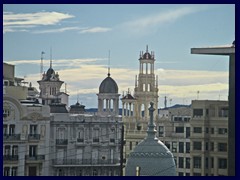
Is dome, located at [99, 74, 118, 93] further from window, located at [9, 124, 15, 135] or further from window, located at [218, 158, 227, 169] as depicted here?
window, located at [218, 158, 227, 169]

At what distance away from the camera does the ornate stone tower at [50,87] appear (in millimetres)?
4027

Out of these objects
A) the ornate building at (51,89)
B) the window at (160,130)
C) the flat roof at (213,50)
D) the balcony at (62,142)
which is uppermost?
the flat roof at (213,50)

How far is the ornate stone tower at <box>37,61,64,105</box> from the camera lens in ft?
13.2

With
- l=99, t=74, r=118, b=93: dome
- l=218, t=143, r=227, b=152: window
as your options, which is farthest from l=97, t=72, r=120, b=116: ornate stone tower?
l=218, t=143, r=227, b=152: window

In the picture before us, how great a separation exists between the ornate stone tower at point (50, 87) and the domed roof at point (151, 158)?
687mm

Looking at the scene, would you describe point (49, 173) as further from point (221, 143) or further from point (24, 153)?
point (221, 143)

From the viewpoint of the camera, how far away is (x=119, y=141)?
15.7 feet

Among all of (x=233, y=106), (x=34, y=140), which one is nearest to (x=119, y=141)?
(x=34, y=140)

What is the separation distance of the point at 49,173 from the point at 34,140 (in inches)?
10.5

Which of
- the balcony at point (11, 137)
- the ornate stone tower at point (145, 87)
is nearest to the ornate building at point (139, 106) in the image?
the ornate stone tower at point (145, 87)

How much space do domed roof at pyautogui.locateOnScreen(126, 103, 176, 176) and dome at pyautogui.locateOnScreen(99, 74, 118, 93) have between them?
1.48 feet

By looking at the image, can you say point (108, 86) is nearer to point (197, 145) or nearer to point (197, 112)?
point (197, 112)

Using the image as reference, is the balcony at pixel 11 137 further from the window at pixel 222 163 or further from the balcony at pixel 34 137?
the window at pixel 222 163

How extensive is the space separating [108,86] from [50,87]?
45 centimetres
